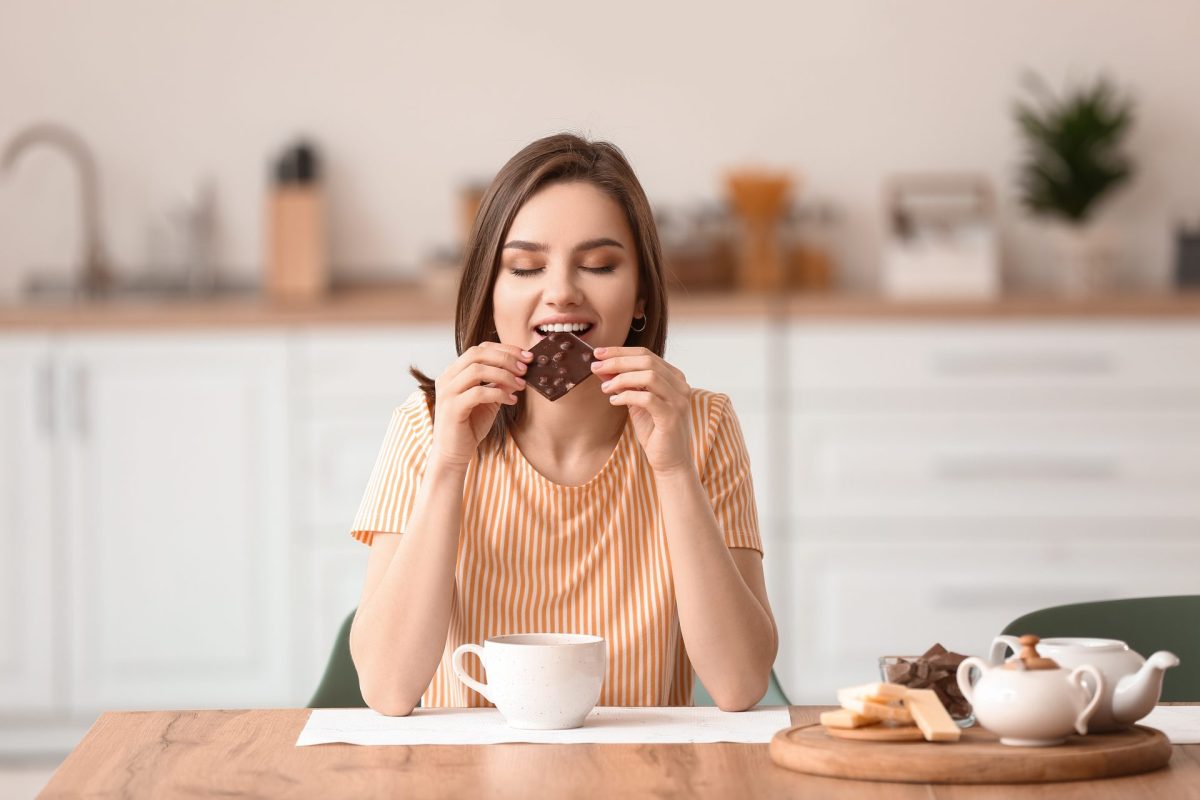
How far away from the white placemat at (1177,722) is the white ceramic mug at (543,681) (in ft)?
1.51

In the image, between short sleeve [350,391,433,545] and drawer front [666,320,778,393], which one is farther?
drawer front [666,320,778,393]

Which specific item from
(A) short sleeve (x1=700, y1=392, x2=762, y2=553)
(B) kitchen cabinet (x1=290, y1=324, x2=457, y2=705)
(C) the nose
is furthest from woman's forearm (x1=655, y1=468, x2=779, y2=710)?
(B) kitchen cabinet (x1=290, y1=324, x2=457, y2=705)

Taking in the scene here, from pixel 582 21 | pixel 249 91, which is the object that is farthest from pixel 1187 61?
pixel 249 91

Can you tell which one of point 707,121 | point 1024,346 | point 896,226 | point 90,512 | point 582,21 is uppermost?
point 582,21

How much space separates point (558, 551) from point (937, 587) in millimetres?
2032

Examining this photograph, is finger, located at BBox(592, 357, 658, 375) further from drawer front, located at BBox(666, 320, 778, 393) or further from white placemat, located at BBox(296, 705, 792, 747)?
drawer front, located at BBox(666, 320, 778, 393)

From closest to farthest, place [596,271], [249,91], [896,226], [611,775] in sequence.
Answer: [611,775] → [596,271] → [896,226] → [249,91]

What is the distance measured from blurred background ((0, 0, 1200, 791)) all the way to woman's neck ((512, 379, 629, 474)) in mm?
1769

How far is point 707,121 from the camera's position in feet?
13.2

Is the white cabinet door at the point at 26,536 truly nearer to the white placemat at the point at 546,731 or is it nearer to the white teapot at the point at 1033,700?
the white placemat at the point at 546,731

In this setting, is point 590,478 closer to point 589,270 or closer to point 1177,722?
point 589,270

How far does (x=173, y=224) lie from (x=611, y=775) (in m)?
3.20

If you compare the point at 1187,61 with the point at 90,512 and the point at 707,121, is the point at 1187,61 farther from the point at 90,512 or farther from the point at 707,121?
the point at 90,512

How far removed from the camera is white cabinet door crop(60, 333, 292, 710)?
3596mm
